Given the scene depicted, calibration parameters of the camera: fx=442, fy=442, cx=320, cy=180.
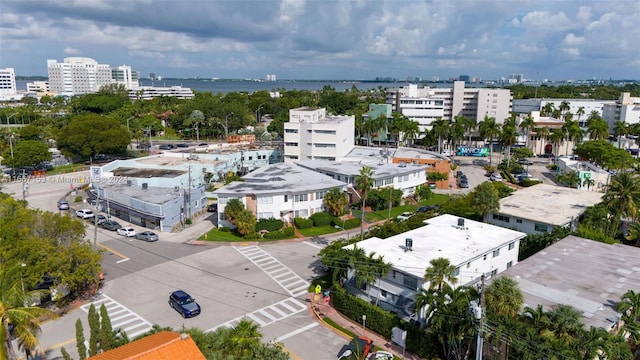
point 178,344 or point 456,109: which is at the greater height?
point 456,109

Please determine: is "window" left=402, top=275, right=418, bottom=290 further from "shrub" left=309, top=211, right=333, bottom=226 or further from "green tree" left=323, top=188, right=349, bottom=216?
"green tree" left=323, top=188, right=349, bottom=216

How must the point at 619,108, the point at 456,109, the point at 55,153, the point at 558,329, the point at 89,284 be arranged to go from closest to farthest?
1. the point at 558,329
2. the point at 89,284
3. the point at 55,153
4. the point at 619,108
5. the point at 456,109

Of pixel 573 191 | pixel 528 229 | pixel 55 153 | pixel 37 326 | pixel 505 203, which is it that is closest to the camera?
pixel 37 326

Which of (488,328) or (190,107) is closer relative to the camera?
(488,328)

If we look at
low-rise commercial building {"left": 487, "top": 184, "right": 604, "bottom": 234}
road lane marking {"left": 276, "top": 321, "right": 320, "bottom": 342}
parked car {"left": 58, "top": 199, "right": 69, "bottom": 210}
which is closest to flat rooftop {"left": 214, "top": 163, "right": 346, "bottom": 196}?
low-rise commercial building {"left": 487, "top": 184, "right": 604, "bottom": 234}

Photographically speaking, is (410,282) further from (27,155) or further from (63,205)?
(27,155)

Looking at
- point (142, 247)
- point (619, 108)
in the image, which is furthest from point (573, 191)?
point (619, 108)

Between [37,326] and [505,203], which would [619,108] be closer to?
[505,203]
